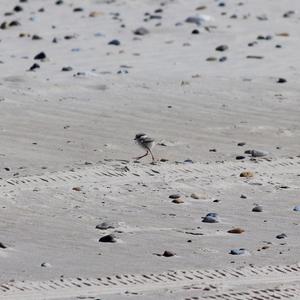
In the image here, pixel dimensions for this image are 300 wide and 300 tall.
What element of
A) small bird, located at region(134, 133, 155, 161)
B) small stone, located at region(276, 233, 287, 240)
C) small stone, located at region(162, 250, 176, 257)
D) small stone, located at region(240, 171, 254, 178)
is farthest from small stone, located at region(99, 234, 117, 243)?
small bird, located at region(134, 133, 155, 161)

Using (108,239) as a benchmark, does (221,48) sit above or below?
below

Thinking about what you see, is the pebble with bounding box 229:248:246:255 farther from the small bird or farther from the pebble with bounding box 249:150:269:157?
the pebble with bounding box 249:150:269:157

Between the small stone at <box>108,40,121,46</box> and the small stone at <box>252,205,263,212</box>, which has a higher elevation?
the small stone at <box>252,205,263,212</box>

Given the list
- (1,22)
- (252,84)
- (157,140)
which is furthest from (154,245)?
(1,22)

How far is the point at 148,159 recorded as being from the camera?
9648mm

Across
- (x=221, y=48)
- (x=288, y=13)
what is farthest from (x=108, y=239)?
(x=288, y=13)

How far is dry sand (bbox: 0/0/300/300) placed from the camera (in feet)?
22.4

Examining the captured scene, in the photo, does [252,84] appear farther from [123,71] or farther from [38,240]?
[38,240]

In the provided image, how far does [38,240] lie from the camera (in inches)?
292

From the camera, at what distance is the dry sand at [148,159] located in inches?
269

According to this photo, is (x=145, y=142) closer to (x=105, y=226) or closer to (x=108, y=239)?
(x=105, y=226)

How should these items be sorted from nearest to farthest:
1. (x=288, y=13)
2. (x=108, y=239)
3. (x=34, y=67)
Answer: (x=108, y=239)
(x=34, y=67)
(x=288, y=13)

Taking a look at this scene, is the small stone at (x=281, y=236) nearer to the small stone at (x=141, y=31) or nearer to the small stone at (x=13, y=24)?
the small stone at (x=141, y=31)

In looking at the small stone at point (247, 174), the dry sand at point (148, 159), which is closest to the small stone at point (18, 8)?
the dry sand at point (148, 159)
